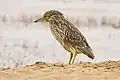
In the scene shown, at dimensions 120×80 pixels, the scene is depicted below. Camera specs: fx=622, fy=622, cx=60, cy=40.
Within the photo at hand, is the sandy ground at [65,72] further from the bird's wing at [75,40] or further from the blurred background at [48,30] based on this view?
the blurred background at [48,30]

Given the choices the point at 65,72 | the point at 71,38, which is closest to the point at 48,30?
the point at 71,38

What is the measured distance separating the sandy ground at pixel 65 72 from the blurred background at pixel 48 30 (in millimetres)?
2252

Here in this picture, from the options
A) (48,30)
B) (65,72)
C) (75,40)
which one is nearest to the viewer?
(65,72)

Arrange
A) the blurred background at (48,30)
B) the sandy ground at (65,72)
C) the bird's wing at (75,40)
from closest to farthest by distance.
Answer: the sandy ground at (65,72) < the bird's wing at (75,40) < the blurred background at (48,30)

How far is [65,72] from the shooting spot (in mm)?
9320

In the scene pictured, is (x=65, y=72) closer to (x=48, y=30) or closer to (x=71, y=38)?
(x=71, y=38)

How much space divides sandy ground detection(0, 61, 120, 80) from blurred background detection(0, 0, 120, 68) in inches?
88.7

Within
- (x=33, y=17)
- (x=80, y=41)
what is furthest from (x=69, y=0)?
(x=80, y=41)

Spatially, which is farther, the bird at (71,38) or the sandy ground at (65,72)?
the bird at (71,38)

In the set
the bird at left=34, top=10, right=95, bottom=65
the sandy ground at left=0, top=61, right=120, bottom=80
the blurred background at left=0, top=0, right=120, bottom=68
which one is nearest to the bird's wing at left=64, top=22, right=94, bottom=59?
the bird at left=34, top=10, right=95, bottom=65

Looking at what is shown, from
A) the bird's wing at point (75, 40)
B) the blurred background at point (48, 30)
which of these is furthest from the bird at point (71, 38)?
the blurred background at point (48, 30)

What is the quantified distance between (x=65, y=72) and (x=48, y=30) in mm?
7539

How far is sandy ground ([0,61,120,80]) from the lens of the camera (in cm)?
900

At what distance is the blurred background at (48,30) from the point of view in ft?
44.0
